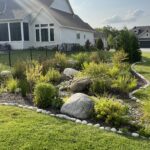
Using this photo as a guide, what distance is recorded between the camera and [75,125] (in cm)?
636

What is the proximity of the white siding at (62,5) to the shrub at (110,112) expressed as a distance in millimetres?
29813

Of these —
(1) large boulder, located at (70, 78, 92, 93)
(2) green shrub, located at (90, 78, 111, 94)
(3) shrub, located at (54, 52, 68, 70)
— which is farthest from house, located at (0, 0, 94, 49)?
(2) green shrub, located at (90, 78, 111, 94)

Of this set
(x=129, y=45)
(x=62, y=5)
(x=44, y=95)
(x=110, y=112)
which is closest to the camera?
(x=110, y=112)

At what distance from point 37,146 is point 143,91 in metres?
5.62

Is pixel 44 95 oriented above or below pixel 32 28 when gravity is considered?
below

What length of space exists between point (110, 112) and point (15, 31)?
25.2 metres

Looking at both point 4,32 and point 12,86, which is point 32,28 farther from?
point 12,86

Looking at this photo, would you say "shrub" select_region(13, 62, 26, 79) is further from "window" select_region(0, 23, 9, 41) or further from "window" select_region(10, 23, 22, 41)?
"window" select_region(0, 23, 9, 41)

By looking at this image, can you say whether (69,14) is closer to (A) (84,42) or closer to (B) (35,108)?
(A) (84,42)

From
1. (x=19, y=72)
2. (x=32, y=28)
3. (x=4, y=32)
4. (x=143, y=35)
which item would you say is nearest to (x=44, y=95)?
(x=19, y=72)

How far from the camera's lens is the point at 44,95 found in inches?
303

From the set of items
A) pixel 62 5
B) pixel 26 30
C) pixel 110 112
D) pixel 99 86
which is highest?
pixel 62 5

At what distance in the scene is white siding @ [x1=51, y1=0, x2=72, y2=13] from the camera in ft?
117

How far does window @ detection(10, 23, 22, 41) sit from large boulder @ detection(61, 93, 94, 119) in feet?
79.0
